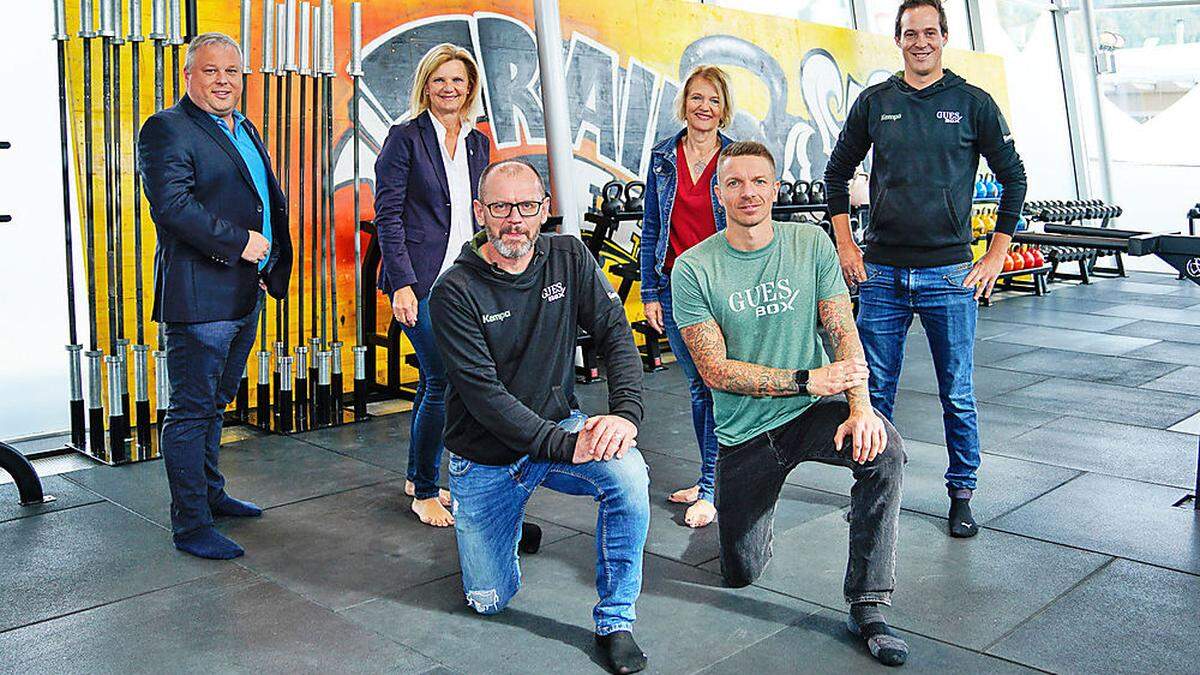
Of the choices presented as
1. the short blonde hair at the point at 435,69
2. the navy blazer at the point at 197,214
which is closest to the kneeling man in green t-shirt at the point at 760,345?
the short blonde hair at the point at 435,69

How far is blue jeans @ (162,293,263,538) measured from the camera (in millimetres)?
2982

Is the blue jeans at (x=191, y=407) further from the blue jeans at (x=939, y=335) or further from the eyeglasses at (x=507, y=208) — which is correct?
the blue jeans at (x=939, y=335)

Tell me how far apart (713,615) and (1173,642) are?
100 centimetres

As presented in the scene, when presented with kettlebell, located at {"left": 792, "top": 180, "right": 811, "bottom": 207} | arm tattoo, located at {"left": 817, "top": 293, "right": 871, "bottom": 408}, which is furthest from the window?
arm tattoo, located at {"left": 817, "top": 293, "right": 871, "bottom": 408}

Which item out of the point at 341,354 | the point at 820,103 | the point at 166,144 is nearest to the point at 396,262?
the point at 166,144

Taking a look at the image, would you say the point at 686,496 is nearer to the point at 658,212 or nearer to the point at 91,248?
the point at 658,212

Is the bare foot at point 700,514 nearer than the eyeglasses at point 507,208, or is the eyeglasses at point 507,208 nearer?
the eyeglasses at point 507,208

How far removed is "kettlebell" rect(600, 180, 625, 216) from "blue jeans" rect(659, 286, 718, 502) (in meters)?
2.19

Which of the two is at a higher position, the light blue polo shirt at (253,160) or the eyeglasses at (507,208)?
the light blue polo shirt at (253,160)

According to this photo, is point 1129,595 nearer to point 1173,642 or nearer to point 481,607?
point 1173,642

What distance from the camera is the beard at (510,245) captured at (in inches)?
98.2

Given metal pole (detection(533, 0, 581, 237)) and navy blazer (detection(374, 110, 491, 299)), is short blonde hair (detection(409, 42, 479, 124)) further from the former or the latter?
metal pole (detection(533, 0, 581, 237))

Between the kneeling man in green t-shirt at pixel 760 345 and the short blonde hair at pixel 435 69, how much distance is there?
2.79 feet

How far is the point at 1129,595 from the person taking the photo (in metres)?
2.73
